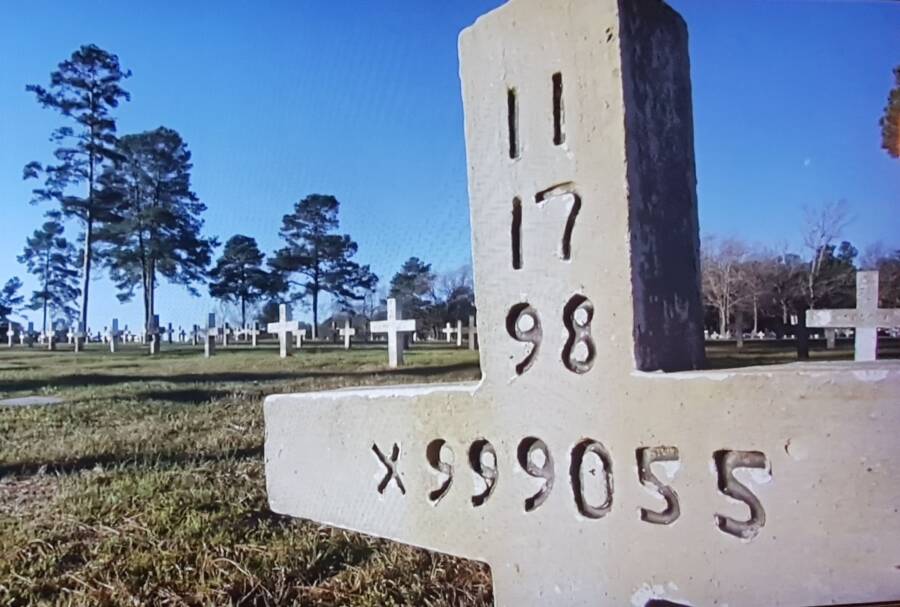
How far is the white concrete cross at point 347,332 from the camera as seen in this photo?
3.33 ft

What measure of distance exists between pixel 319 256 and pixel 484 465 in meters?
Answer: 0.40

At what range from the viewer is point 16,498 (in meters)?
0.81

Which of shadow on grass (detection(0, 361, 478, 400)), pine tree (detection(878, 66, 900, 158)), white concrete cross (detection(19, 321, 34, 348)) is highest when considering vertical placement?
pine tree (detection(878, 66, 900, 158))

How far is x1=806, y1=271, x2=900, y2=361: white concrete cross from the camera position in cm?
115

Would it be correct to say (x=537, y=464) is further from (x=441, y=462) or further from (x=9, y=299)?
(x=9, y=299)

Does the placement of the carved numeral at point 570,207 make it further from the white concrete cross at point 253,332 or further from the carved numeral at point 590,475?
the white concrete cross at point 253,332

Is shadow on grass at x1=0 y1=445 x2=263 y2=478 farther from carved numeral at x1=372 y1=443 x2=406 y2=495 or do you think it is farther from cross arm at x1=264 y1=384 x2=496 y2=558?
carved numeral at x1=372 y1=443 x2=406 y2=495

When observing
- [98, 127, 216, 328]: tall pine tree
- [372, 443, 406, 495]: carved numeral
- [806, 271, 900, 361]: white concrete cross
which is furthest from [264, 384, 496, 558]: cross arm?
[806, 271, 900, 361]: white concrete cross

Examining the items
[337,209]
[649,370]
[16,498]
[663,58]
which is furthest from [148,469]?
[663,58]

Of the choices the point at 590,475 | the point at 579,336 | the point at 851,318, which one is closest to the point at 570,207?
the point at 579,336

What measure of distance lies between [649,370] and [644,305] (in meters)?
0.06

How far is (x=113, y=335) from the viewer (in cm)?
92

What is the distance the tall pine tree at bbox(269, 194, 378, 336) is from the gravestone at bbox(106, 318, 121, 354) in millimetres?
214

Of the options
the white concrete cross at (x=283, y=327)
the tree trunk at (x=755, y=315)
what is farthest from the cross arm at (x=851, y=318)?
the white concrete cross at (x=283, y=327)
